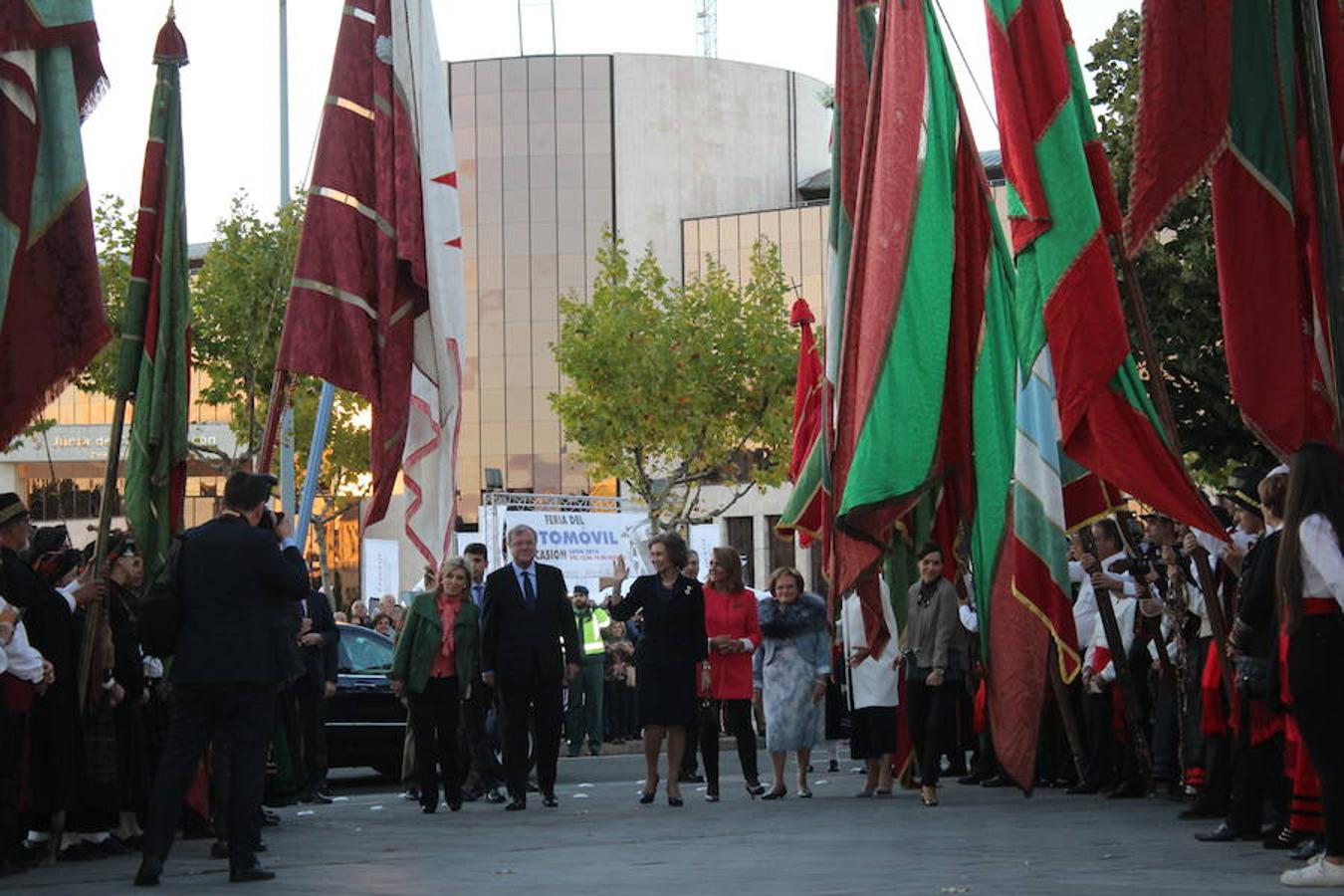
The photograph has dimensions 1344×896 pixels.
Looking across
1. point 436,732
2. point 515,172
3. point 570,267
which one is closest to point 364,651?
point 436,732

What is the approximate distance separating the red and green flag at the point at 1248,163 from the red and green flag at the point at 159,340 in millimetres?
5396

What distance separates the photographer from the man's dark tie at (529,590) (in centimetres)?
1594

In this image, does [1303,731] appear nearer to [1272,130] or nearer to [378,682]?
[1272,130]

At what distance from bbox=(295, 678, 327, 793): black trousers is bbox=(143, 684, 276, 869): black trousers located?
6094mm

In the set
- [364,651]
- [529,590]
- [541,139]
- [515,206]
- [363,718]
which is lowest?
[363,718]

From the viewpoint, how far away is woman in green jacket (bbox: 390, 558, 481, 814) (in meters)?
15.9

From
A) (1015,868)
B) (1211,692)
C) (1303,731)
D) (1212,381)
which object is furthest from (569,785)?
(1212,381)

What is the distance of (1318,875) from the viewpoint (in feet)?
29.3

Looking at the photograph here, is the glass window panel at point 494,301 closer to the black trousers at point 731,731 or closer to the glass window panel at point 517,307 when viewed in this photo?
the glass window panel at point 517,307

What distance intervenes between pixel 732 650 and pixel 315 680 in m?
3.17

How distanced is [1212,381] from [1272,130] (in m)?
19.2

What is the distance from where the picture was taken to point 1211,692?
12.3 m

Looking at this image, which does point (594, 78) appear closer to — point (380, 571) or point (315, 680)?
point (380, 571)

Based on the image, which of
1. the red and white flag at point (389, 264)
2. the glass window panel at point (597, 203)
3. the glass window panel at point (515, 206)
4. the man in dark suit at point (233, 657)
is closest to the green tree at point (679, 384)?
the glass window panel at point (515, 206)
